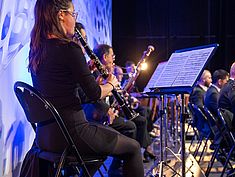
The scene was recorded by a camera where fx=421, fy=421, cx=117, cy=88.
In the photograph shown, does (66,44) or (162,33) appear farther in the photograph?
(162,33)

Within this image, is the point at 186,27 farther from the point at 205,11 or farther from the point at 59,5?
the point at 59,5

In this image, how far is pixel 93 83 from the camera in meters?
2.44

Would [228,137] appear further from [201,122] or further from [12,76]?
[12,76]

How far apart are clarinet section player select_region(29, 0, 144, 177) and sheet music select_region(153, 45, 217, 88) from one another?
76 centimetres

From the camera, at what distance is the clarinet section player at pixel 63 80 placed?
94.8 inches

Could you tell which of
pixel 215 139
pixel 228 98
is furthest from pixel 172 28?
pixel 215 139

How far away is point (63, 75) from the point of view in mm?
2418

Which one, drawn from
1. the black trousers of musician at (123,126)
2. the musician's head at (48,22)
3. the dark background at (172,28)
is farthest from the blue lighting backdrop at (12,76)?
the dark background at (172,28)

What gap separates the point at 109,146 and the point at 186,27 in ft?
31.9

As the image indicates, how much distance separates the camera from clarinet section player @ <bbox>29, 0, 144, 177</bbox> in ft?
7.90

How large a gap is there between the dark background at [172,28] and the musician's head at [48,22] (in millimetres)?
9004

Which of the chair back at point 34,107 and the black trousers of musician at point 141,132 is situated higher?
the chair back at point 34,107

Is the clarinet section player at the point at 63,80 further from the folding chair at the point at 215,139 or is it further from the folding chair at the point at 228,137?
the folding chair at the point at 215,139

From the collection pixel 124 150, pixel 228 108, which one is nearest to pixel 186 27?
pixel 228 108
